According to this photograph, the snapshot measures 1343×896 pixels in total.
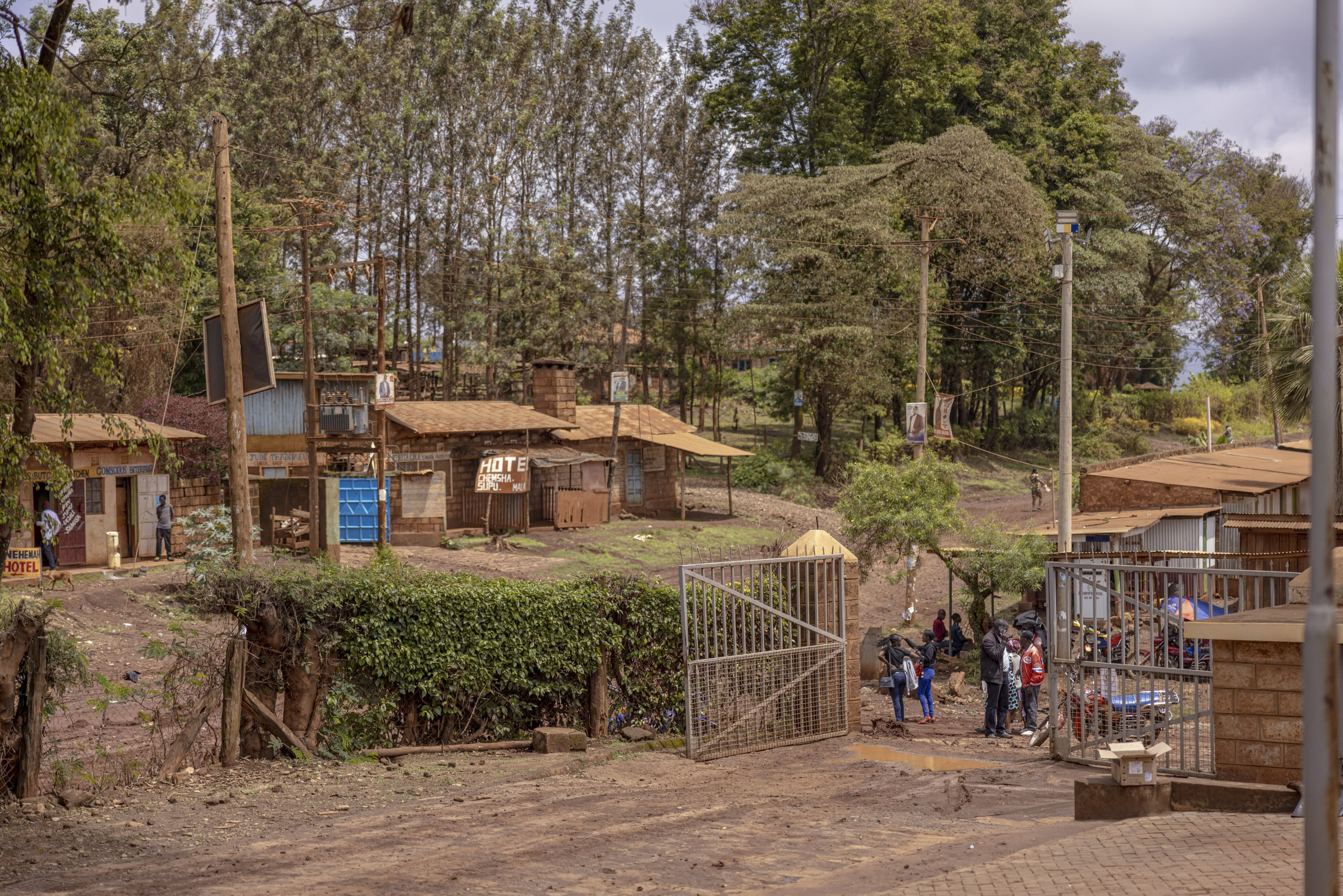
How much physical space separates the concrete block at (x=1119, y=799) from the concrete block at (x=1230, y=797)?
10 cm

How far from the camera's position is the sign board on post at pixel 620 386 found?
35.9 m

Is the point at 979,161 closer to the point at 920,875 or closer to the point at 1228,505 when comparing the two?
the point at 1228,505

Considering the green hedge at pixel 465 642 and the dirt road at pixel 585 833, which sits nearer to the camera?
the dirt road at pixel 585 833

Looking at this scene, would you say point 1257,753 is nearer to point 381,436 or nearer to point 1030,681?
point 1030,681

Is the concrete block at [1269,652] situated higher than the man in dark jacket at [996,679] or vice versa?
the concrete block at [1269,652]

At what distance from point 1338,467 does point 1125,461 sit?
11.0 meters

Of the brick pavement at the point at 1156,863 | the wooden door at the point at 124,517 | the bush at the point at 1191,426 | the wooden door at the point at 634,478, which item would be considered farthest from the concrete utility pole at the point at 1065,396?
the bush at the point at 1191,426

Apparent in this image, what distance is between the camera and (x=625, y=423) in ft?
137

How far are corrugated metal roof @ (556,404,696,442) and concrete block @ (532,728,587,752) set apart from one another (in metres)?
26.0

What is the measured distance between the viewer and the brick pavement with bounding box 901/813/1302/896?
22.0 feet

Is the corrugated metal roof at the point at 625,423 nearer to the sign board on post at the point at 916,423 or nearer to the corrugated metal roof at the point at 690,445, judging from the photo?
the corrugated metal roof at the point at 690,445

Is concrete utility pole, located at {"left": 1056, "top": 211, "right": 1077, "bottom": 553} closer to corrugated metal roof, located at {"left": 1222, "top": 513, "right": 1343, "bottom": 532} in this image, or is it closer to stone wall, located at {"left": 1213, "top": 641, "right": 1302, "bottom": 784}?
corrugated metal roof, located at {"left": 1222, "top": 513, "right": 1343, "bottom": 532}

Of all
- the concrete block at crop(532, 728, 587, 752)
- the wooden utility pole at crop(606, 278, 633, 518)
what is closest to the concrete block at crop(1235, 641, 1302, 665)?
the concrete block at crop(532, 728, 587, 752)

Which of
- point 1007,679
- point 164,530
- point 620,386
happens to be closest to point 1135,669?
point 1007,679
